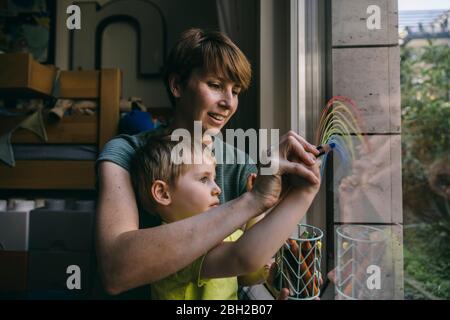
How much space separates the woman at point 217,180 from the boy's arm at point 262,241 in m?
0.02

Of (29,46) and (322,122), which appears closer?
(322,122)

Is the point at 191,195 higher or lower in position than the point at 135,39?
lower

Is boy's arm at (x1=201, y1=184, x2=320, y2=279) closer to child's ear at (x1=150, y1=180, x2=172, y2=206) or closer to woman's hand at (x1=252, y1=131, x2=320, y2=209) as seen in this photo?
woman's hand at (x1=252, y1=131, x2=320, y2=209)

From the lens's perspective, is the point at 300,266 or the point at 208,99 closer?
the point at 300,266

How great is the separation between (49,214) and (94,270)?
0.91ft

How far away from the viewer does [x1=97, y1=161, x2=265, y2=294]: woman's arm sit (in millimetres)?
447

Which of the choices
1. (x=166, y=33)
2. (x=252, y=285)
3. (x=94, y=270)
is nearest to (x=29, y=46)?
(x=166, y=33)

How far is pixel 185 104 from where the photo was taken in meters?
0.66

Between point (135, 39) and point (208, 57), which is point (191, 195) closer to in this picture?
point (208, 57)

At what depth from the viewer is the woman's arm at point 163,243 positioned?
0.45 meters

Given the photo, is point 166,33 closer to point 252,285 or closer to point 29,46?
point 29,46

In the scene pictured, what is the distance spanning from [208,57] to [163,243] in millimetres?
365

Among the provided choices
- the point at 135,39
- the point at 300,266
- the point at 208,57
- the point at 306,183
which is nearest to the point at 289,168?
the point at 306,183

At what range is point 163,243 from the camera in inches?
17.6
